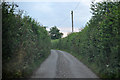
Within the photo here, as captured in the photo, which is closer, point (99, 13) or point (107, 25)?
point (107, 25)

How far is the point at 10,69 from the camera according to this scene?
24.5ft

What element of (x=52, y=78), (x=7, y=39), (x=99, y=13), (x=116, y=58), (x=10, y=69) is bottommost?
(x=52, y=78)

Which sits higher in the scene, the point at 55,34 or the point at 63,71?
the point at 55,34

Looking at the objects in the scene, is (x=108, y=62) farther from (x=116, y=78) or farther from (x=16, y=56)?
(x=16, y=56)

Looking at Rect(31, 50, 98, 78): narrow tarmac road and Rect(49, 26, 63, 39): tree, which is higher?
Rect(49, 26, 63, 39): tree

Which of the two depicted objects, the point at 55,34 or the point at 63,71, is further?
the point at 55,34

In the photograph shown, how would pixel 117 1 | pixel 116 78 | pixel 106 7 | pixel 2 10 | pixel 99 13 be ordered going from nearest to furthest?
pixel 2 10
pixel 116 78
pixel 117 1
pixel 106 7
pixel 99 13

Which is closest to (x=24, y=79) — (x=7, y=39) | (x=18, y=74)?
(x=18, y=74)

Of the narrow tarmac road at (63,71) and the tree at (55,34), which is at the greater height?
the tree at (55,34)

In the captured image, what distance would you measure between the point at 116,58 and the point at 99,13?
13.7 feet

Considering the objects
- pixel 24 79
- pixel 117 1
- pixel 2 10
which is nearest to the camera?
pixel 2 10

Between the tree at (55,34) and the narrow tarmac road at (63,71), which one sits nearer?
the narrow tarmac road at (63,71)

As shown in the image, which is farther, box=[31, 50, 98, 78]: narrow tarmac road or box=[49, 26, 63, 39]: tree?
box=[49, 26, 63, 39]: tree

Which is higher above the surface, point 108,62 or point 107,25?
point 107,25
